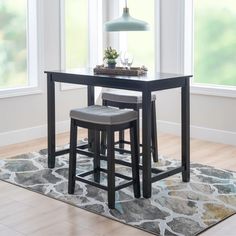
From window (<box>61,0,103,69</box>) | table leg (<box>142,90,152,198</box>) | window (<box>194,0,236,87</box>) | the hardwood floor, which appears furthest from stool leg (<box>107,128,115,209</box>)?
window (<box>61,0,103,69</box>)

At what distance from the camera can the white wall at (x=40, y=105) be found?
216 inches

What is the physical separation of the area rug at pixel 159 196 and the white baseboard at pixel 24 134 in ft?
2.43

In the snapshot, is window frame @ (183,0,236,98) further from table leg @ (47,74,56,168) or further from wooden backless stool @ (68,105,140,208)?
wooden backless stool @ (68,105,140,208)

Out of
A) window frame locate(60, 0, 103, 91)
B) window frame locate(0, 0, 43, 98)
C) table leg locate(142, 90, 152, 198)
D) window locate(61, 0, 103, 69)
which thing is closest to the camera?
table leg locate(142, 90, 152, 198)

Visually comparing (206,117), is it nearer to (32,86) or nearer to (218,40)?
(218,40)

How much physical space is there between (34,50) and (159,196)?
2716mm

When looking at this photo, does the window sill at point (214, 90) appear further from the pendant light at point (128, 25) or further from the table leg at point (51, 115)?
the table leg at point (51, 115)

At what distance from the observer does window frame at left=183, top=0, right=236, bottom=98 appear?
5.55 metres

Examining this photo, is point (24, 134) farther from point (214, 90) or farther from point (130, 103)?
point (214, 90)

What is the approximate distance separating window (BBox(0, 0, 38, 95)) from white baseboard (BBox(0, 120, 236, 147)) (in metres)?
0.51

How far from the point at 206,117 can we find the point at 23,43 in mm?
2286

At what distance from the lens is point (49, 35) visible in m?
5.81

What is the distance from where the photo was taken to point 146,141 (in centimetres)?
366

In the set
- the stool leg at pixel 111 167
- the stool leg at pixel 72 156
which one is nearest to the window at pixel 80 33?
the stool leg at pixel 72 156
